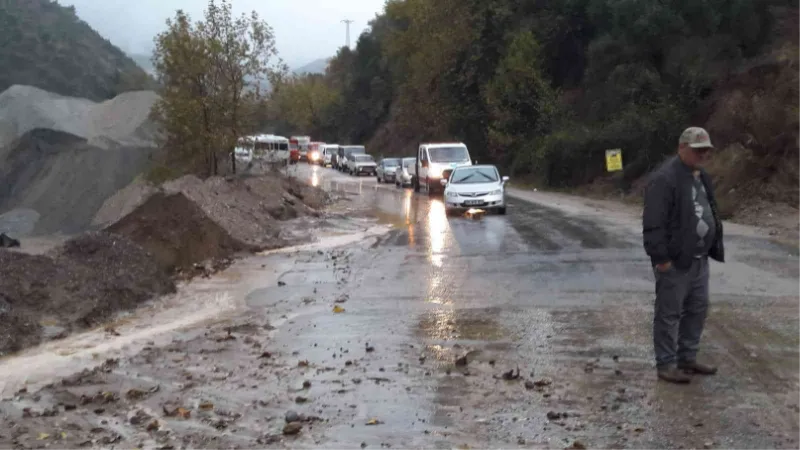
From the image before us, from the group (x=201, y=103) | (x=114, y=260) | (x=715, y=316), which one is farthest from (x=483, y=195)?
(x=715, y=316)

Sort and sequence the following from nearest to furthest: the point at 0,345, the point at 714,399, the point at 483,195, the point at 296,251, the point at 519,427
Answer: the point at 519,427, the point at 714,399, the point at 0,345, the point at 296,251, the point at 483,195

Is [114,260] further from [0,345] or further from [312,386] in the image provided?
[312,386]

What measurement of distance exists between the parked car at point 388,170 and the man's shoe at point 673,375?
143ft

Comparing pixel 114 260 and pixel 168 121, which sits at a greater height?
pixel 168 121

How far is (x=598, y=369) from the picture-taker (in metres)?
7.64

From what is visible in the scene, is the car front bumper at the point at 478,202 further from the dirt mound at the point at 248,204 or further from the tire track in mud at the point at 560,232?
the dirt mound at the point at 248,204

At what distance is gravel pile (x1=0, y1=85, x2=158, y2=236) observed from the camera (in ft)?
98.8

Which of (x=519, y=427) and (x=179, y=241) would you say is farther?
(x=179, y=241)

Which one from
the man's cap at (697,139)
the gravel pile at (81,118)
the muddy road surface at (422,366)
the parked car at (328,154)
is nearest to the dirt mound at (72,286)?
the muddy road surface at (422,366)

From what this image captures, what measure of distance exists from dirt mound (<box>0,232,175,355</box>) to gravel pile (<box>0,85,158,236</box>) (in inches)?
610

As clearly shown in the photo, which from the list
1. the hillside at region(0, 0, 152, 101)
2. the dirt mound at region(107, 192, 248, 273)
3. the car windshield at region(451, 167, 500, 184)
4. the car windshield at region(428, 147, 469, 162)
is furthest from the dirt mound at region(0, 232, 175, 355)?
the hillside at region(0, 0, 152, 101)

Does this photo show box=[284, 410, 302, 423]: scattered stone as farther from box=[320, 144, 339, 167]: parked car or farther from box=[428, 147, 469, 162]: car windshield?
box=[320, 144, 339, 167]: parked car

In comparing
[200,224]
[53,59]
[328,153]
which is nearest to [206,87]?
[200,224]

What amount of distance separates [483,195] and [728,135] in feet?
29.9
